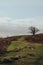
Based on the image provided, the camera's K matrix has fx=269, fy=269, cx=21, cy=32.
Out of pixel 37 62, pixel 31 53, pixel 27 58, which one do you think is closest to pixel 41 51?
pixel 31 53

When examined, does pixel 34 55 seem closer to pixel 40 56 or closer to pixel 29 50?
pixel 40 56

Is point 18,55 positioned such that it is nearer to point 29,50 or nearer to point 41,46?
point 29,50

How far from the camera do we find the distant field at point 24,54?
252 feet

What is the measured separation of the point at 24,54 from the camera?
292ft

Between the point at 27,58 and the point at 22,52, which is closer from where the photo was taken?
→ the point at 27,58

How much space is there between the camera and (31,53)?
297 ft

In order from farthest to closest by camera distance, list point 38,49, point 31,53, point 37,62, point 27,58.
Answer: point 38,49 < point 31,53 < point 27,58 < point 37,62

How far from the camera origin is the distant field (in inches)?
3027

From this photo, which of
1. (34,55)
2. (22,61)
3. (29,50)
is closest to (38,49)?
(29,50)

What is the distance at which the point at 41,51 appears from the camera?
9219 cm

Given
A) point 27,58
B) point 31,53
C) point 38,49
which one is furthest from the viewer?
point 38,49

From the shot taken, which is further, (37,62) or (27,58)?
(27,58)

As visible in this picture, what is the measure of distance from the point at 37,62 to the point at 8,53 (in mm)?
19816

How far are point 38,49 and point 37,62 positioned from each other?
2125 centimetres
